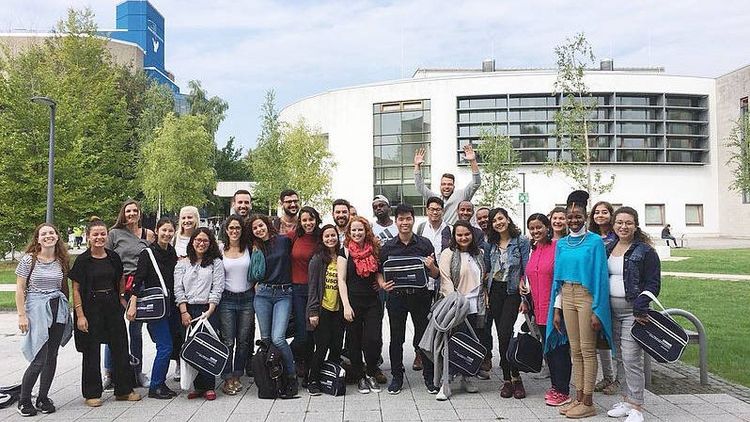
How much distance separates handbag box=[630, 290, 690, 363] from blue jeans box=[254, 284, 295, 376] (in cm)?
346

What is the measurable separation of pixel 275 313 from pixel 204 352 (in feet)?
2.71

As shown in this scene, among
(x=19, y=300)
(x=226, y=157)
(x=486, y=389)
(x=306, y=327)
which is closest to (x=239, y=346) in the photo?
(x=306, y=327)

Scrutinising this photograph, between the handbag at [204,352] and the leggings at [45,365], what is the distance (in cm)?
125

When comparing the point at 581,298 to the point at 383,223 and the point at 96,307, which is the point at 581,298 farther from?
the point at 96,307

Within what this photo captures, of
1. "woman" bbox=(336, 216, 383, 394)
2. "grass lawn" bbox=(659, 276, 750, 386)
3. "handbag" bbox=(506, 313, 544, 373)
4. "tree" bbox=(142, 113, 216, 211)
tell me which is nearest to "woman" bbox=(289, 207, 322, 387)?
"woman" bbox=(336, 216, 383, 394)

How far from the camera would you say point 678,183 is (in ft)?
164

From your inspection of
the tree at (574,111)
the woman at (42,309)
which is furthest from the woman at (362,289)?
the tree at (574,111)

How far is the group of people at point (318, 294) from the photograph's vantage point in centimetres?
604

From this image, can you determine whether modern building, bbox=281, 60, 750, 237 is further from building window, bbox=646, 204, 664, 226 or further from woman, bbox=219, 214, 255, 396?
woman, bbox=219, 214, 255, 396

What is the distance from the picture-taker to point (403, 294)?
21.9ft

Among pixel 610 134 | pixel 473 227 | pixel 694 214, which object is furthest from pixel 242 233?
pixel 694 214

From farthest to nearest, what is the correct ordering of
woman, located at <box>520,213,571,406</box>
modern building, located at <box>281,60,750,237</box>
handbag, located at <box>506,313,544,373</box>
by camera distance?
modern building, located at <box>281,60,750,237</box> < handbag, located at <box>506,313,544,373</box> < woman, located at <box>520,213,571,406</box>

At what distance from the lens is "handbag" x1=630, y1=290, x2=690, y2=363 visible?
18.5 feet

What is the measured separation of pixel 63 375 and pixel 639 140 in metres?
48.1
